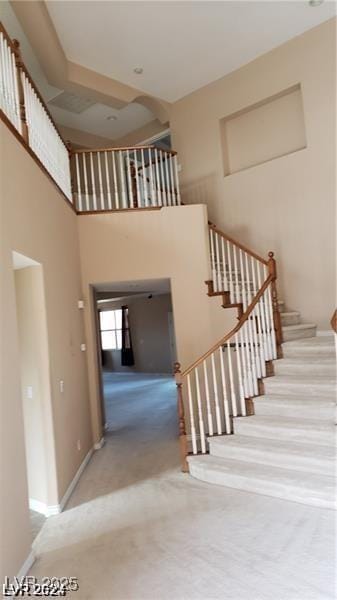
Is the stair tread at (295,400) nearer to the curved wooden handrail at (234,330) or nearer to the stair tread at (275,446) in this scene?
the stair tread at (275,446)

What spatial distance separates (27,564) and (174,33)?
6.56 m

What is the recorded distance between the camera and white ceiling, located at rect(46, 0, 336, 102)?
17.7 feet

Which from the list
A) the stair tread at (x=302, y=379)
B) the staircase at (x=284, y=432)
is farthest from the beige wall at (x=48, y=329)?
the stair tread at (x=302, y=379)

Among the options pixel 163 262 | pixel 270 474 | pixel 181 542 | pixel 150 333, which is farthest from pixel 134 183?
pixel 150 333

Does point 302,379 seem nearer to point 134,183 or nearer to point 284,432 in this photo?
point 284,432

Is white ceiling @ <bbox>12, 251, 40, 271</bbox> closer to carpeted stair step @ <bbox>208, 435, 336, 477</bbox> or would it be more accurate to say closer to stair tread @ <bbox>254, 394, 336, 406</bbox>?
carpeted stair step @ <bbox>208, 435, 336, 477</bbox>

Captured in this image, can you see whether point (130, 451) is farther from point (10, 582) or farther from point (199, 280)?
point (10, 582)

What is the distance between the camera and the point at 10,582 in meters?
2.50

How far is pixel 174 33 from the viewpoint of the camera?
589 centimetres

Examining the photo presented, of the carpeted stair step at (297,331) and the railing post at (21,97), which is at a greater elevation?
the railing post at (21,97)

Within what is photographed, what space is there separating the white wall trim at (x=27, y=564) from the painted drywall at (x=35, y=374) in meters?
0.85

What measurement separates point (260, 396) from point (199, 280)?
1911mm

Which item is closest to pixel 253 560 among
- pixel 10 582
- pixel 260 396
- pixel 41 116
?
pixel 10 582

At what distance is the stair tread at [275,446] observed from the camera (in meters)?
3.71
